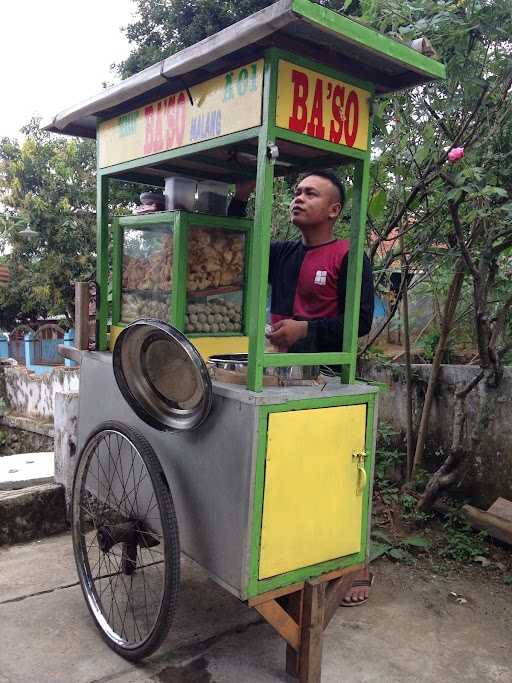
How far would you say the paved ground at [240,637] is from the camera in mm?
2461

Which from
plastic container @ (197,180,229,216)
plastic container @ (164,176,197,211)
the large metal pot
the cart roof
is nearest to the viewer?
the cart roof

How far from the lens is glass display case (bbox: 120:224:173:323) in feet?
9.80

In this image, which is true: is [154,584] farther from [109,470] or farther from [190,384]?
[190,384]

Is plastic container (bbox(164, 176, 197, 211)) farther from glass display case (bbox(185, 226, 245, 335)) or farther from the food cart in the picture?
glass display case (bbox(185, 226, 245, 335))

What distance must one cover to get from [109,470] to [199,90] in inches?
72.9

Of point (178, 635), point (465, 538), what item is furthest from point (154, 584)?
point (465, 538)

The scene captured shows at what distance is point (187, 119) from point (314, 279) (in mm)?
913

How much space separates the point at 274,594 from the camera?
2209 mm

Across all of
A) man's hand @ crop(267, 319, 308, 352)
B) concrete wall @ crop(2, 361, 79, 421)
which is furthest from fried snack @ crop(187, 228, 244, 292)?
concrete wall @ crop(2, 361, 79, 421)

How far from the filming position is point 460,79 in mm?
3535

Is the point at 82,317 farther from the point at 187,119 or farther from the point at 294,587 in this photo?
the point at 294,587

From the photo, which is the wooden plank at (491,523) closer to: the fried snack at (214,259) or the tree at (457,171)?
the tree at (457,171)

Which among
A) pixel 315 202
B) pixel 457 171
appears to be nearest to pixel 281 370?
pixel 315 202

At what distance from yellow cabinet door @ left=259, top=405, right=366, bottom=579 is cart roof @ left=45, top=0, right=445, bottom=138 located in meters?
1.31
